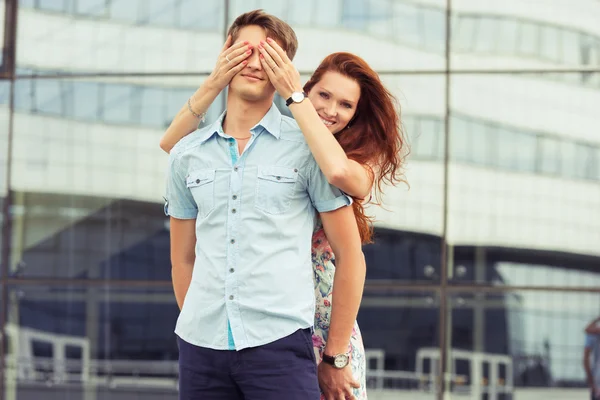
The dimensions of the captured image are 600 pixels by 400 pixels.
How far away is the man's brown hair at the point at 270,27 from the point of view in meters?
2.33

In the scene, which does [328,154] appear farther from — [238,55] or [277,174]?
[238,55]

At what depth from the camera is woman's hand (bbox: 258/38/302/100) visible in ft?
7.48

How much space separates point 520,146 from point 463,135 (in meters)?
0.36

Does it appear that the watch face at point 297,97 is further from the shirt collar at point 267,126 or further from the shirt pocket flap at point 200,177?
the shirt pocket flap at point 200,177

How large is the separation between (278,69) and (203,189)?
334mm

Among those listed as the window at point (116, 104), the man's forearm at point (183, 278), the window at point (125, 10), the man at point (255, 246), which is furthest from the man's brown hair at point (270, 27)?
the window at point (125, 10)

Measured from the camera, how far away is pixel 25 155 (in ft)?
20.2

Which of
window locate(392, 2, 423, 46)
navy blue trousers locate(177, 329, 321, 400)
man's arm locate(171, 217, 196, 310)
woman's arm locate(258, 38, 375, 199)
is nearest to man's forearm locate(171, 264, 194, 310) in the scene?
man's arm locate(171, 217, 196, 310)

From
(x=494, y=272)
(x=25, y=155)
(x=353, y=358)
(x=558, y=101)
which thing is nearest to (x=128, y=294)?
(x=25, y=155)

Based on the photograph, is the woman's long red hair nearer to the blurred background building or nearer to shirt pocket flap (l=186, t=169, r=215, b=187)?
shirt pocket flap (l=186, t=169, r=215, b=187)

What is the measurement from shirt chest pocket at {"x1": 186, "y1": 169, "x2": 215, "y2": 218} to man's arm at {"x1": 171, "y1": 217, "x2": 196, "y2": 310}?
0.42 feet

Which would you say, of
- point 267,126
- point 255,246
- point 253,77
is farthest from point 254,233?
point 253,77

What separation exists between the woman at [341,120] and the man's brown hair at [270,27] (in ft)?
0.14

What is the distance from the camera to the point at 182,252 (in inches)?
98.2
